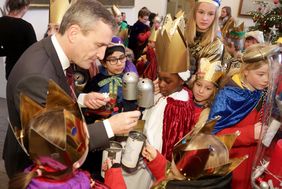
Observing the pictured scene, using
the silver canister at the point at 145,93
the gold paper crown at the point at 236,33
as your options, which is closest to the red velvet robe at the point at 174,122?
the silver canister at the point at 145,93

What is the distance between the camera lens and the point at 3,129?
304 centimetres

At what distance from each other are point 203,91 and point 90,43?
28.2 inches

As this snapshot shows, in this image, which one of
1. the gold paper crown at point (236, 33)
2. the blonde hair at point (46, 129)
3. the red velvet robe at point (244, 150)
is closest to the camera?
the blonde hair at point (46, 129)

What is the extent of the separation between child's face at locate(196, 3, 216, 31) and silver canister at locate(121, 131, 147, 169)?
3.61ft

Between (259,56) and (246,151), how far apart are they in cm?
47

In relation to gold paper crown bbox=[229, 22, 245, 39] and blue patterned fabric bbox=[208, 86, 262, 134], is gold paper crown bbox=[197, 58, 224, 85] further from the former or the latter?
gold paper crown bbox=[229, 22, 245, 39]

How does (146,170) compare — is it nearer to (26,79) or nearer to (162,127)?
(162,127)

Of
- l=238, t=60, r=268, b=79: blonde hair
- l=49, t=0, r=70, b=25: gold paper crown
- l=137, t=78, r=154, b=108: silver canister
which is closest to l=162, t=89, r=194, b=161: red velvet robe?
l=137, t=78, r=154, b=108: silver canister

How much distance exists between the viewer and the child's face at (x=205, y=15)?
2.03 m

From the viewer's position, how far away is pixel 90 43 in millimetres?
1194

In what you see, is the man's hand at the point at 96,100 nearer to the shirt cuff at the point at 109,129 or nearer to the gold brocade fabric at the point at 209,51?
the shirt cuff at the point at 109,129

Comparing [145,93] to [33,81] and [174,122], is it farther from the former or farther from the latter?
[33,81]

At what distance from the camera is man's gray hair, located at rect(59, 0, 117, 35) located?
116cm

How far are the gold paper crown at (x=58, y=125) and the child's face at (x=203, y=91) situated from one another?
2.85 feet
